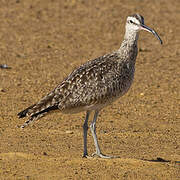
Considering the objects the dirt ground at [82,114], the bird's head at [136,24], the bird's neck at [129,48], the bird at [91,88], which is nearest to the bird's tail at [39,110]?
the bird at [91,88]

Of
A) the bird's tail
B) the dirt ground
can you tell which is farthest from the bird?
the dirt ground

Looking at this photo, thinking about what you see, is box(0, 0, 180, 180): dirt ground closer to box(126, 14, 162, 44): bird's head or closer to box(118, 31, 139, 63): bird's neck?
box(118, 31, 139, 63): bird's neck

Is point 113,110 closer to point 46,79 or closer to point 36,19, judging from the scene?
point 46,79

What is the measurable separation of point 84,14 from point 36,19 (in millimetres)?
1677

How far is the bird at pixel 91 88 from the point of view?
885 centimetres

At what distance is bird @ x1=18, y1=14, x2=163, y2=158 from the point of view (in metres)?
8.85

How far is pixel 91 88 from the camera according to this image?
9016 mm

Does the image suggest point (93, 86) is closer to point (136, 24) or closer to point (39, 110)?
point (39, 110)

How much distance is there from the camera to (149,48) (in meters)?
17.3

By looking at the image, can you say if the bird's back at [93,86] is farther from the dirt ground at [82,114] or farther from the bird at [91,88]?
the dirt ground at [82,114]

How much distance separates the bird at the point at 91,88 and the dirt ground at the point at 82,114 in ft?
2.22

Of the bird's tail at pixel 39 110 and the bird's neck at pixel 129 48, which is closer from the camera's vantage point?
the bird's tail at pixel 39 110

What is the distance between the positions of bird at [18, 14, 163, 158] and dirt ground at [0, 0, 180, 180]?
68 cm

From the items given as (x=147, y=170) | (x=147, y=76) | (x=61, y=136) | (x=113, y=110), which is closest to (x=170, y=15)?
(x=147, y=76)
